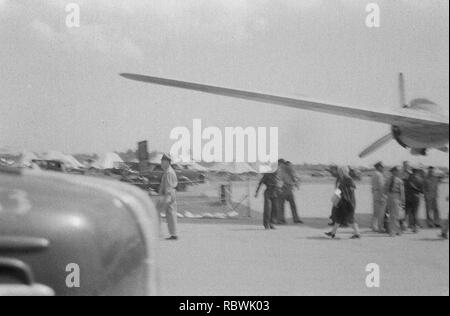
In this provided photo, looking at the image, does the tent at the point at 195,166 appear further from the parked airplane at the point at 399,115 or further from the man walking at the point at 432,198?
the man walking at the point at 432,198

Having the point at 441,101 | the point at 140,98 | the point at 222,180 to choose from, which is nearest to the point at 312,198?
the point at 222,180

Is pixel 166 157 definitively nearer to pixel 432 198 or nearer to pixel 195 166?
pixel 195 166

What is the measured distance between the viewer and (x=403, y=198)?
329 cm

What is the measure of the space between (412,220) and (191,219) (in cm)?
147

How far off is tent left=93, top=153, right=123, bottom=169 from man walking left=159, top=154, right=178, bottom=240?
26cm

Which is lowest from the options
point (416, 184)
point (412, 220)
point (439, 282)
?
point (439, 282)

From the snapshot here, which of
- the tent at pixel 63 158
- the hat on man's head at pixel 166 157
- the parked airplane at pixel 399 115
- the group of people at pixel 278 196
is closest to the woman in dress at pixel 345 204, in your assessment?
the group of people at pixel 278 196

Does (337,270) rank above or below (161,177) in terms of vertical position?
below

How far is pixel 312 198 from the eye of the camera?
346 centimetres

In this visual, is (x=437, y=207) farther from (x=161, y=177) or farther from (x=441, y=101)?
(x=161, y=177)

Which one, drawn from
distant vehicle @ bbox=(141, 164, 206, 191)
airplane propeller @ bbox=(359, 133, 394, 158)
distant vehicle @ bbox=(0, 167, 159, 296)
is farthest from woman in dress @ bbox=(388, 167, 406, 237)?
distant vehicle @ bbox=(0, 167, 159, 296)

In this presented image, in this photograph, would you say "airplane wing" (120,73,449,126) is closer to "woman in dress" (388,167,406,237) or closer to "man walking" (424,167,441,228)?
"man walking" (424,167,441,228)

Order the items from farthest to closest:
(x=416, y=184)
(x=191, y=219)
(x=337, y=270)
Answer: (x=191, y=219)
(x=416, y=184)
(x=337, y=270)

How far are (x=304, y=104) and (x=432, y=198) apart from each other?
1.10m
